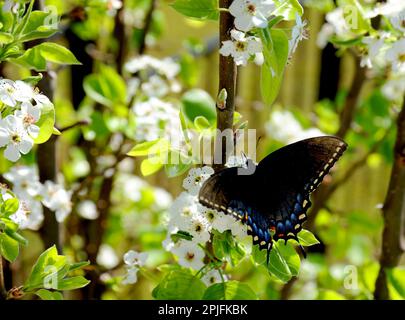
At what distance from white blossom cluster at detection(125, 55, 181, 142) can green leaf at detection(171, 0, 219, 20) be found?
0.86ft

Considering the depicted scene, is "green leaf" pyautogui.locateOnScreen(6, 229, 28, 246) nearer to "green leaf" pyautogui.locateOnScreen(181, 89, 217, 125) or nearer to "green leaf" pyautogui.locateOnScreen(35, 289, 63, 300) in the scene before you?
"green leaf" pyautogui.locateOnScreen(35, 289, 63, 300)

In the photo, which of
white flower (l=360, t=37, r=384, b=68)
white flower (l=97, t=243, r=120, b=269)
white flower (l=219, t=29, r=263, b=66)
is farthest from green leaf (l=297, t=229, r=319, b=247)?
white flower (l=97, t=243, r=120, b=269)

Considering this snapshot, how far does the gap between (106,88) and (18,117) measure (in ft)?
2.49

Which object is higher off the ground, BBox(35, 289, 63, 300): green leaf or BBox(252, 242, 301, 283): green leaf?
BBox(252, 242, 301, 283): green leaf

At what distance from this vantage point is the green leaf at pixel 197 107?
1.49 metres

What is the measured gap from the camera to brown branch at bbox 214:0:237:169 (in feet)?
3.00

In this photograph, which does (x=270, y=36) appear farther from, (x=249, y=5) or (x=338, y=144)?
(x=338, y=144)

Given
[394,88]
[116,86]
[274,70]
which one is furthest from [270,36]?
[394,88]

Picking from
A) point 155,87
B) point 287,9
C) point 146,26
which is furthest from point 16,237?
point 146,26

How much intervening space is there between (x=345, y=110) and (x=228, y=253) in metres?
0.87

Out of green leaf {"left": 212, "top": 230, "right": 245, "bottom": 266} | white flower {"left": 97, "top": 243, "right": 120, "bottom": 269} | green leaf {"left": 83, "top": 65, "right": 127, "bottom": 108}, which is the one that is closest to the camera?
green leaf {"left": 212, "top": 230, "right": 245, "bottom": 266}

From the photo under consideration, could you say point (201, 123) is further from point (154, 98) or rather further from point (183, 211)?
point (154, 98)

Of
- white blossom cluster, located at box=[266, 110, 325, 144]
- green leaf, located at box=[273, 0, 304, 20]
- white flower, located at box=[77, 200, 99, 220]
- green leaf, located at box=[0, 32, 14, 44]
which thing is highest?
green leaf, located at box=[273, 0, 304, 20]

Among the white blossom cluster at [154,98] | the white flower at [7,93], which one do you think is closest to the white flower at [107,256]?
the white blossom cluster at [154,98]
